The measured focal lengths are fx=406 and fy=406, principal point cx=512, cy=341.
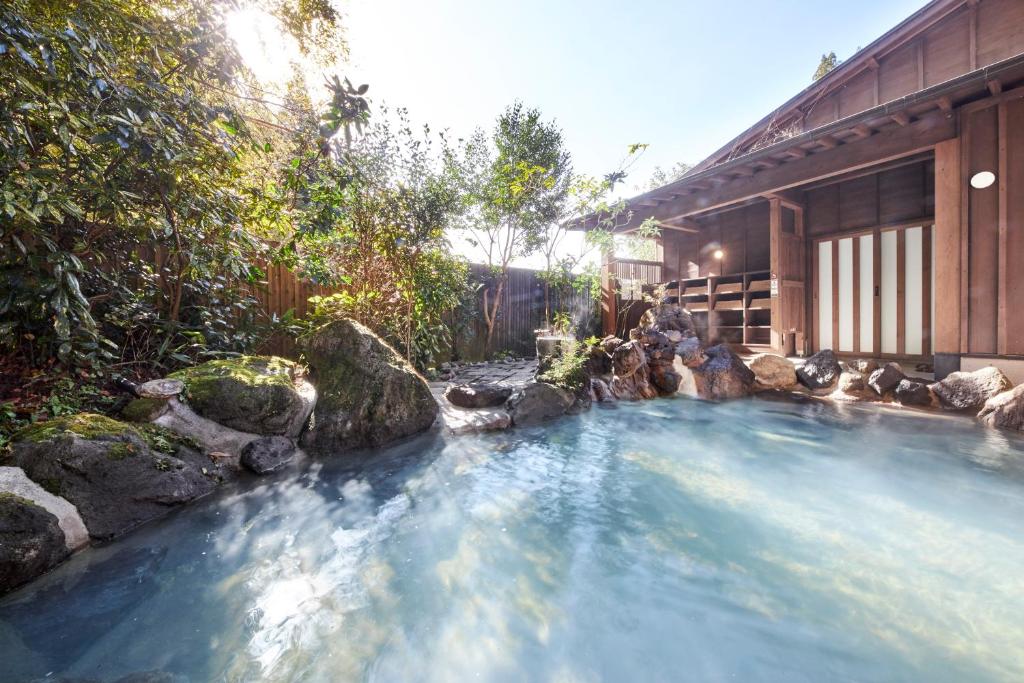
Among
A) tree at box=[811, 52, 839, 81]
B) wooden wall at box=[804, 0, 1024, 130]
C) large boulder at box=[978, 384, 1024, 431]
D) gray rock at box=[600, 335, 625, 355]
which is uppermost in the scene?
tree at box=[811, 52, 839, 81]

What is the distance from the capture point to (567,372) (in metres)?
5.79

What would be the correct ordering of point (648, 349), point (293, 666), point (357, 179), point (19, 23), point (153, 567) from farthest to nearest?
point (648, 349)
point (357, 179)
point (153, 567)
point (19, 23)
point (293, 666)

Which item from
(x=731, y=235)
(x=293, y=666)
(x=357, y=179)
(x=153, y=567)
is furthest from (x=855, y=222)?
(x=153, y=567)

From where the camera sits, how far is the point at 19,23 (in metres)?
1.85

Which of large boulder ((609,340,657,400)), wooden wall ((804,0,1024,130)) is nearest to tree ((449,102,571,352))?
large boulder ((609,340,657,400))

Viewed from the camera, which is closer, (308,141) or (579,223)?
(308,141)

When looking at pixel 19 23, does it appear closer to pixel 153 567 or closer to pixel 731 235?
pixel 153 567

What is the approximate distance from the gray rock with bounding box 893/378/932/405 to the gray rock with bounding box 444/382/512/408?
514cm

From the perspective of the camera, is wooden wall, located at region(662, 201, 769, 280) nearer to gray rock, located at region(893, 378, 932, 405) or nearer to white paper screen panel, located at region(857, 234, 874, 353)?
white paper screen panel, located at region(857, 234, 874, 353)

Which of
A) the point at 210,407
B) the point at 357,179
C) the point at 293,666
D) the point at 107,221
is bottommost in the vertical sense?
the point at 293,666

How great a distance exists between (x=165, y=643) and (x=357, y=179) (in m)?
3.48

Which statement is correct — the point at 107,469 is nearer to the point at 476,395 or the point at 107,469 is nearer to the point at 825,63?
the point at 476,395

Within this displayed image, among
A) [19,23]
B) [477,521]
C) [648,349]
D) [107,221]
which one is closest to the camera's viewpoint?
[19,23]

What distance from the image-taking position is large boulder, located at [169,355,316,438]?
11.4 feet
